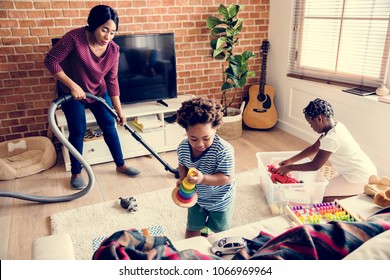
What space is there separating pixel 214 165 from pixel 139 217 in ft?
3.22

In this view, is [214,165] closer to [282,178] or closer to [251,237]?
[251,237]

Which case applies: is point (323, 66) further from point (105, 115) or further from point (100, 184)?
point (100, 184)

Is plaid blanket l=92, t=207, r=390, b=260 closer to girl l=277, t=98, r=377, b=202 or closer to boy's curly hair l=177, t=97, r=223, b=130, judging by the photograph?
boy's curly hair l=177, t=97, r=223, b=130

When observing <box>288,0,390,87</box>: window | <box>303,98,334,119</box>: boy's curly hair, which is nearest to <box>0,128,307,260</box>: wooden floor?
<box>288,0,390,87</box>: window

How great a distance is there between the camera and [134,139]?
10.5 feet

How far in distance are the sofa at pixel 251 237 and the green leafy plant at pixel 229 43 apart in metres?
2.02

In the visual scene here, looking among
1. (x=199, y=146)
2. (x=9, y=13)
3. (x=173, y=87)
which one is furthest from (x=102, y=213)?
(x=9, y=13)

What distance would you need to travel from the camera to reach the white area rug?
2172mm

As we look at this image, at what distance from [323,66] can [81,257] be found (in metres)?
2.66

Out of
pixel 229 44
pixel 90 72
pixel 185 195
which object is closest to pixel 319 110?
pixel 185 195

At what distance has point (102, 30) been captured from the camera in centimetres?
230

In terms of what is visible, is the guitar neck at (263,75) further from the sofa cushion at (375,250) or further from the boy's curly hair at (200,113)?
the sofa cushion at (375,250)

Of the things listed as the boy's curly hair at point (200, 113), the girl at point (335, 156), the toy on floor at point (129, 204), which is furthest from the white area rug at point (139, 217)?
the boy's curly hair at point (200, 113)

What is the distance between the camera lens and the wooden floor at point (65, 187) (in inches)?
86.1
